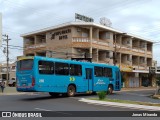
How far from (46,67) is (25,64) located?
1610 millimetres

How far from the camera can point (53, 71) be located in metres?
25.0

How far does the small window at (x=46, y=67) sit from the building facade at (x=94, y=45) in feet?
92.2

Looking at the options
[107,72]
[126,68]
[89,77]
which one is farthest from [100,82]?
[126,68]

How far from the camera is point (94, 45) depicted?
5419 centimetres

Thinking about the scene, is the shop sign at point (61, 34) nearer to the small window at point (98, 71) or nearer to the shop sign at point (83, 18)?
the shop sign at point (83, 18)

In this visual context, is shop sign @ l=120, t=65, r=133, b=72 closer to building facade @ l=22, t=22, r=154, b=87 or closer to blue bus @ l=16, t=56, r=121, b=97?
building facade @ l=22, t=22, r=154, b=87

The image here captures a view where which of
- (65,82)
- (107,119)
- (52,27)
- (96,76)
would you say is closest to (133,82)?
(52,27)

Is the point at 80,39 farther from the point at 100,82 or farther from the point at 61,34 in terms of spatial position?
the point at 100,82

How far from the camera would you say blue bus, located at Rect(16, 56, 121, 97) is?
76.9 feet

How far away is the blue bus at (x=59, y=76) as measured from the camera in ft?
76.9

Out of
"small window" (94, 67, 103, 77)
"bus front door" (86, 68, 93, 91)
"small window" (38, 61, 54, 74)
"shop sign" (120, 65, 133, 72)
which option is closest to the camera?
"small window" (38, 61, 54, 74)

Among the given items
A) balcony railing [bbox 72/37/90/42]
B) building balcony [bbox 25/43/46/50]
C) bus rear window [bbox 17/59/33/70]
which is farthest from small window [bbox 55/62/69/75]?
building balcony [bbox 25/43/46/50]

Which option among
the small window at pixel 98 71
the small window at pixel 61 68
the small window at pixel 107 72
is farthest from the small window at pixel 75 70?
the small window at pixel 107 72

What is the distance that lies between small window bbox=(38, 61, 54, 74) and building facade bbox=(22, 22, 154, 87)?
28092 mm
